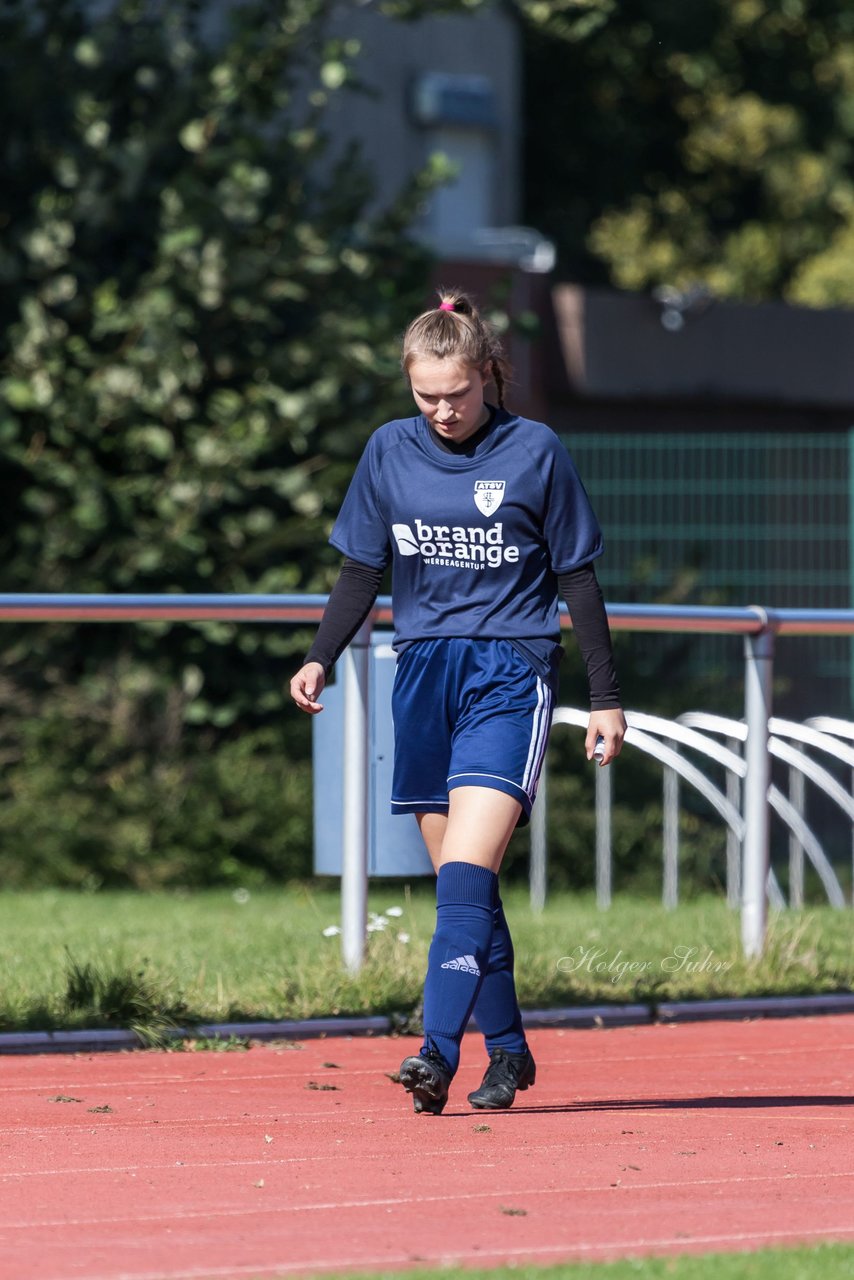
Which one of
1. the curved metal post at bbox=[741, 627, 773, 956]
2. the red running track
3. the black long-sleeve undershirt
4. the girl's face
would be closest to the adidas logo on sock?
the red running track

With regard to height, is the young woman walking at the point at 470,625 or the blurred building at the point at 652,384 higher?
the blurred building at the point at 652,384

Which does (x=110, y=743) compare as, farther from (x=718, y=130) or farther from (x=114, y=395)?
(x=718, y=130)

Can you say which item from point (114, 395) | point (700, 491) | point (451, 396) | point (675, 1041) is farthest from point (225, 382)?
point (451, 396)

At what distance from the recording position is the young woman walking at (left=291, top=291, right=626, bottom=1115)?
5168 mm

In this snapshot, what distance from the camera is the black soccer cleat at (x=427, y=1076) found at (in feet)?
16.7

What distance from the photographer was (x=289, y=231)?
40.2 feet

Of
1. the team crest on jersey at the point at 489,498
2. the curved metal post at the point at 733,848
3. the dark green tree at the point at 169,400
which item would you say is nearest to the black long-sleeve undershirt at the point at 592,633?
the team crest on jersey at the point at 489,498

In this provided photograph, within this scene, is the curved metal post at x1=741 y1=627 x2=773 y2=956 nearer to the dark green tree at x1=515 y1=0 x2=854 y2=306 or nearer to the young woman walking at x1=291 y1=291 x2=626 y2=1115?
the young woman walking at x1=291 y1=291 x2=626 y2=1115

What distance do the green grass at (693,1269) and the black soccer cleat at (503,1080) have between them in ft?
5.11

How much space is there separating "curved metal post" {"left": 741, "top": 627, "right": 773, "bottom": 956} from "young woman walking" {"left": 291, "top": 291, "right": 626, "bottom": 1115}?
2.37 m

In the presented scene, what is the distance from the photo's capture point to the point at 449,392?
5137mm

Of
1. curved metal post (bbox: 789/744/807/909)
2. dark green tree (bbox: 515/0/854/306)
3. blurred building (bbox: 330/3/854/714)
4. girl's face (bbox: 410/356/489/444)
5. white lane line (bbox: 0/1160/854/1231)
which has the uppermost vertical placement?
dark green tree (bbox: 515/0/854/306)

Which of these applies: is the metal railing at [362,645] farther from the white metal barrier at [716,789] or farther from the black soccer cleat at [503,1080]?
the black soccer cleat at [503,1080]

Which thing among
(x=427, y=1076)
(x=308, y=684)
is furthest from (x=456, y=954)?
(x=308, y=684)
